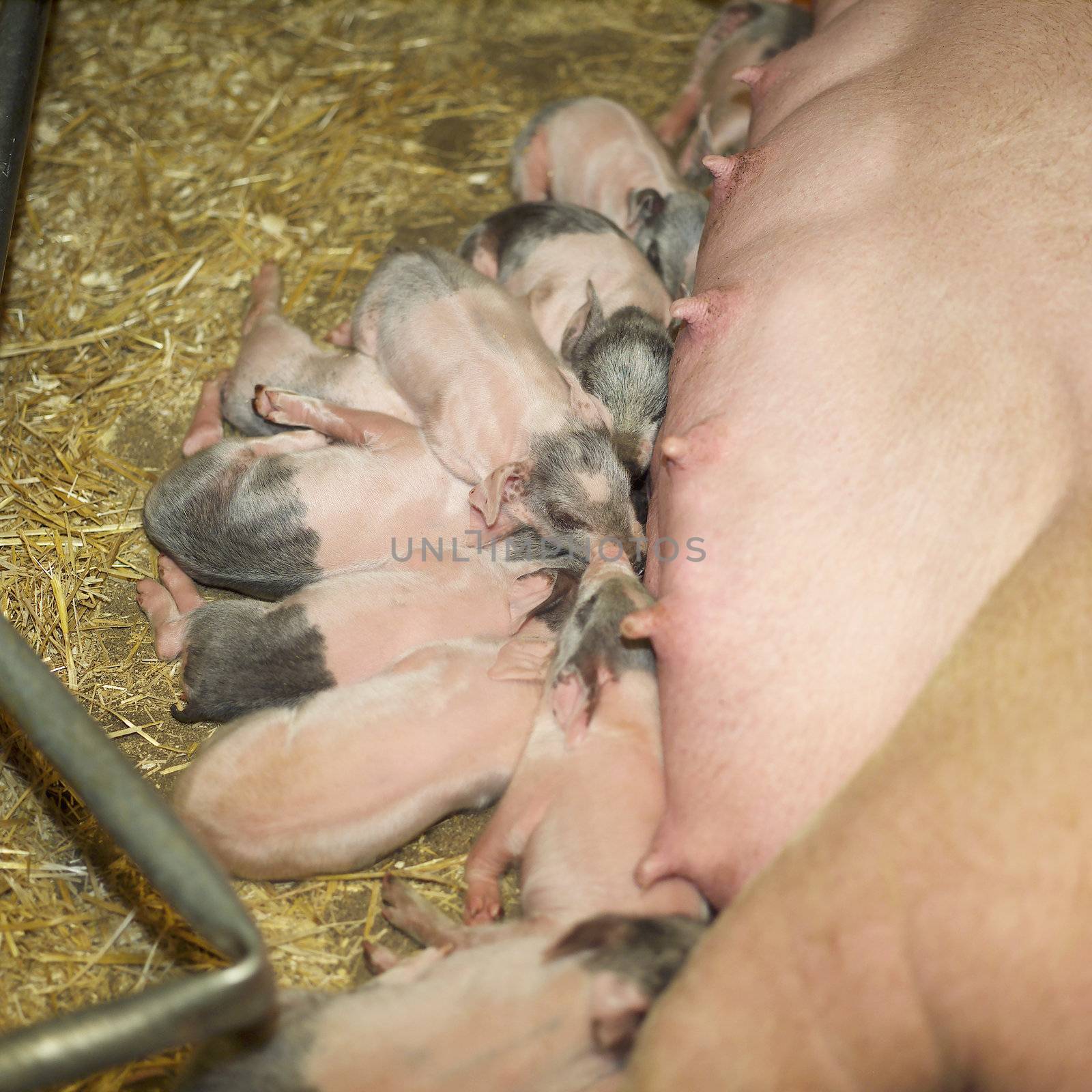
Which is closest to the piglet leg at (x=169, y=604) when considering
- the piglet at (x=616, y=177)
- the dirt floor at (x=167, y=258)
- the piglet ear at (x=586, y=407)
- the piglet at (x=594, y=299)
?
the dirt floor at (x=167, y=258)

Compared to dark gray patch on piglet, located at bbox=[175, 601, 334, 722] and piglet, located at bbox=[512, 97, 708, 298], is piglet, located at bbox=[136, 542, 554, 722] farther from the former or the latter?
piglet, located at bbox=[512, 97, 708, 298]

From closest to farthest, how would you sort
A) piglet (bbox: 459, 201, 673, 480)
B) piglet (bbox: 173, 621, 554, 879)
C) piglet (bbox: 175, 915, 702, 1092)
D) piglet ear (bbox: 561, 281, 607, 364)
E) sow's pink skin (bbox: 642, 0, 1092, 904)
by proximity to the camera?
piglet (bbox: 175, 915, 702, 1092) → sow's pink skin (bbox: 642, 0, 1092, 904) → piglet (bbox: 173, 621, 554, 879) → piglet (bbox: 459, 201, 673, 480) → piglet ear (bbox: 561, 281, 607, 364)

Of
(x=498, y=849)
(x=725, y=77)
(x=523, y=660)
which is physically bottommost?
(x=498, y=849)

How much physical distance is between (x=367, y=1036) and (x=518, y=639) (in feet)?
3.69

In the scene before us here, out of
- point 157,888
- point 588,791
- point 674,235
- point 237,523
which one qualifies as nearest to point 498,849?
point 588,791

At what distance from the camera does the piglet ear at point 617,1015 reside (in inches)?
85.9

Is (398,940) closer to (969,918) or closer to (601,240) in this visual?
(969,918)

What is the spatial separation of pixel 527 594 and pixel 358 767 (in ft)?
2.53

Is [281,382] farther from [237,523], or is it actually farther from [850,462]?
[850,462]

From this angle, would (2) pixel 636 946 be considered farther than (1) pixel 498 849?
No

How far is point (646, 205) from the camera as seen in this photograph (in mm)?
4258

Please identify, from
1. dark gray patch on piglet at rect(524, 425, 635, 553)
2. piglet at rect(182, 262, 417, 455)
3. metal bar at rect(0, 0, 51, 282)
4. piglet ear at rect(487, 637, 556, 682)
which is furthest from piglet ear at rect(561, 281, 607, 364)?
metal bar at rect(0, 0, 51, 282)

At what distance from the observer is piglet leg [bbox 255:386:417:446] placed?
346cm

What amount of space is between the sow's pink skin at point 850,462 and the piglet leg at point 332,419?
0.99 meters
